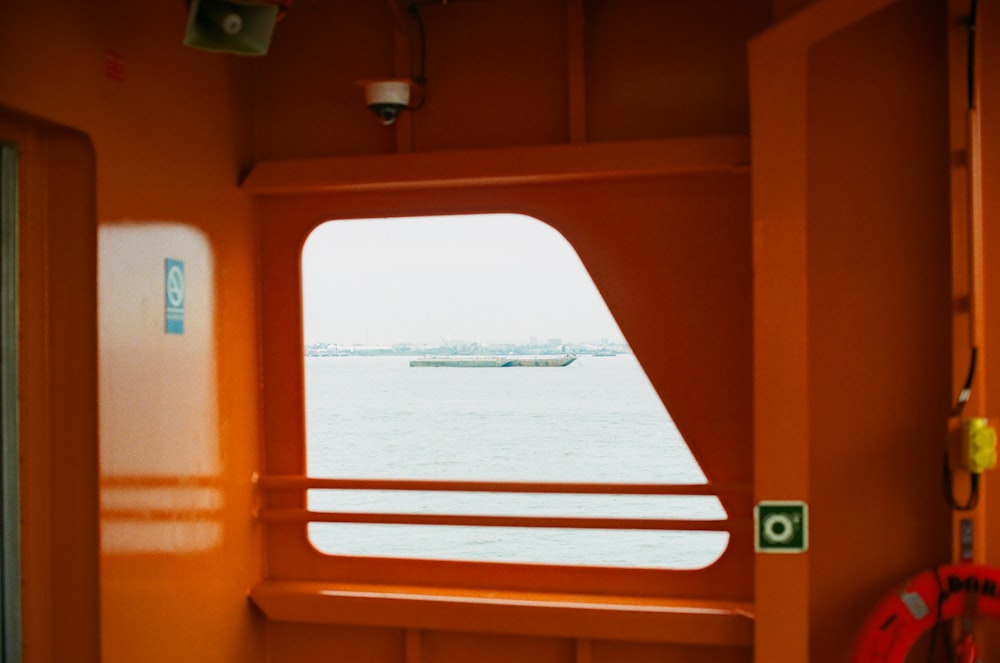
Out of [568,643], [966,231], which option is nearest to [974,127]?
[966,231]

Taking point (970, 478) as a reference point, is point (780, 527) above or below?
below

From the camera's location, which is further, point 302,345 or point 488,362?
point 488,362

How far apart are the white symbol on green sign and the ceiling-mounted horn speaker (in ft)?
6.37

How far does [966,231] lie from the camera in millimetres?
3074

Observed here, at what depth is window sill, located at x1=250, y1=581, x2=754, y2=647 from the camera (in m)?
3.39

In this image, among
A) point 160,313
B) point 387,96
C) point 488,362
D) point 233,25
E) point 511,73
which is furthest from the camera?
point 488,362

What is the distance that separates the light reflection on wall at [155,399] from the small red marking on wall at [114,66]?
0.42 m

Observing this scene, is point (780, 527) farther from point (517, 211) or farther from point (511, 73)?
point (511, 73)

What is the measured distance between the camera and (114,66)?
295 centimetres

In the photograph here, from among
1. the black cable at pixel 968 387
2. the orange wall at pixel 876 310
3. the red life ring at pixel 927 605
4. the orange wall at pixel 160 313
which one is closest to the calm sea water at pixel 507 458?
the orange wall at pixel 160 313

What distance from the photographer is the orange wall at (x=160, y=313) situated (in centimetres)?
283

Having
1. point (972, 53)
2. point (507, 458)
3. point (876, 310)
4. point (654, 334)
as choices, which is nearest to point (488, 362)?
point (507, 458)

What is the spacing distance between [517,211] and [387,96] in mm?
613

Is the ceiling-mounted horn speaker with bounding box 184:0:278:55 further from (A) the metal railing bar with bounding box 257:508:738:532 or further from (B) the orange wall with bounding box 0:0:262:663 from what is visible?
(A) the metal railing bar with bounding box 257:508:738:532
